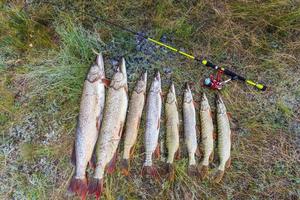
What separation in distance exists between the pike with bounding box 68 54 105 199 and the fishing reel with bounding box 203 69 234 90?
1.00 metres

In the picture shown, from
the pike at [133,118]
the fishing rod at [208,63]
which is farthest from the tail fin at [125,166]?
the fishing rod at [208,63]

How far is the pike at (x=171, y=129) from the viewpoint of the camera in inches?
119

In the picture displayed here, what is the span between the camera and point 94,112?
300 centimetres

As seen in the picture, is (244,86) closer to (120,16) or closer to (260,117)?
(260,117)

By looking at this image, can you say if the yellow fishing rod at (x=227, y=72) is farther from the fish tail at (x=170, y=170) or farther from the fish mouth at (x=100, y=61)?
the fish tail at (x=170, y=170)

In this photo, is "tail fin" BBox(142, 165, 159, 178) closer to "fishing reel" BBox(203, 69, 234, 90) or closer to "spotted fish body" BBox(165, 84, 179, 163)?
"spotted fish body" BBox(165, 84, 179, 163)

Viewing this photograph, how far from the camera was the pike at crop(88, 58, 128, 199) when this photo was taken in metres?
2.97

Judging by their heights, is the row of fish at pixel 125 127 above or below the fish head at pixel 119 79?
below

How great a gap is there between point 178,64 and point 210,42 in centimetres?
38

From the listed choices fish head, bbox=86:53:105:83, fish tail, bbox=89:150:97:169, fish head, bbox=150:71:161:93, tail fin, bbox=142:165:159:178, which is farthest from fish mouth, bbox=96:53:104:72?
tail fin, bbox=142:165:159:178

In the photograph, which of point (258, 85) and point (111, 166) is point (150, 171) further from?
point (258, 85)

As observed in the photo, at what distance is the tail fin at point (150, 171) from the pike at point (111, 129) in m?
0.30

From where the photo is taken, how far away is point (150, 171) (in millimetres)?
3078

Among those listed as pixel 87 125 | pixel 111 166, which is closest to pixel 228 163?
pixel 111 166
